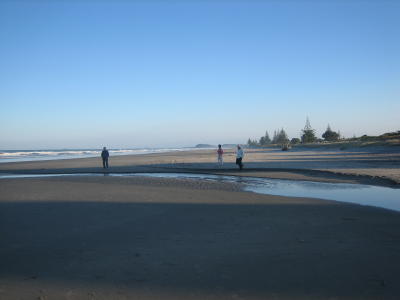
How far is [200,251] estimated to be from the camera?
519cm

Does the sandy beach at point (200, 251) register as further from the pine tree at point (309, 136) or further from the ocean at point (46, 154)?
the pine tree at point (309, 136)

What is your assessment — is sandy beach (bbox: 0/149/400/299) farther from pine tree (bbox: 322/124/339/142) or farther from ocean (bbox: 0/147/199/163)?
pine tree (bbox: 322/124/339/142)

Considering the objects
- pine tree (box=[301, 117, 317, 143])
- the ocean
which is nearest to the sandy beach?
the ocean

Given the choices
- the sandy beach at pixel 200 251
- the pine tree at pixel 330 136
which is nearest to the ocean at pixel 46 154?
the sandy beach at pixel 200 251

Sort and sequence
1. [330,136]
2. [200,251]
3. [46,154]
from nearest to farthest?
[200,251]
[46,154]
[330,136]

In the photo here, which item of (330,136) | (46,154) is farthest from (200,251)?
(330,136)

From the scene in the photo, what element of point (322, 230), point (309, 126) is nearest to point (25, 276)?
point (322, 230)

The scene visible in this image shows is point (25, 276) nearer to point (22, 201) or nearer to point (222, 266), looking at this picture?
point (222, 266)

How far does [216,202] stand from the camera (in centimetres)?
991

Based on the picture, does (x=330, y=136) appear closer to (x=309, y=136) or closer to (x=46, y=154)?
(x=309, y=136)

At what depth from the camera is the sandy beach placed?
3883mm

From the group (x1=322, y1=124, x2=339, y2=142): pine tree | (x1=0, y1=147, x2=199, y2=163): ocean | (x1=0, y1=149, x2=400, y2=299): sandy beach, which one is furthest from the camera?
(x1=322, y1=124, x2=339, y2=142): pine tree

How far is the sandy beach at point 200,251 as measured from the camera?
3883mm

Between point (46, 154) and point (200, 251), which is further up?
point (46, 154)
